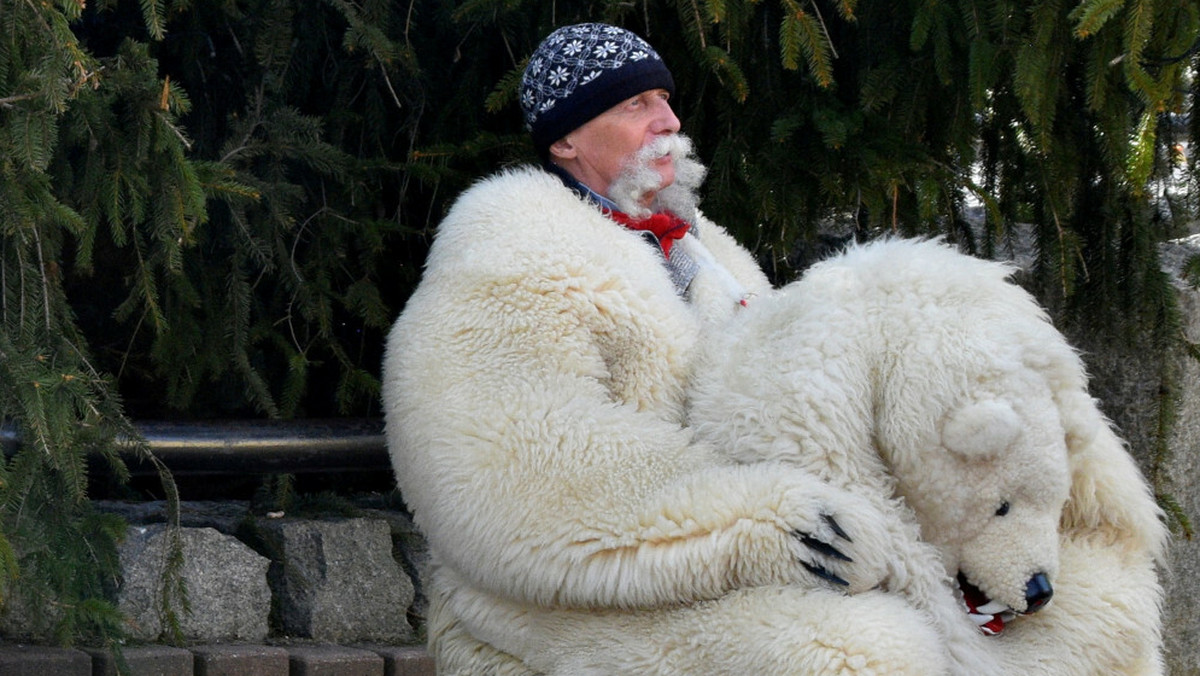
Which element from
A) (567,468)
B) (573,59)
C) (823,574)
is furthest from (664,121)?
(823,574)

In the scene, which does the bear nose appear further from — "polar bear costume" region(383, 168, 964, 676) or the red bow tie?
the red bow tie

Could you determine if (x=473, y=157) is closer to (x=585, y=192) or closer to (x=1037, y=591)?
(x=585, y=192)

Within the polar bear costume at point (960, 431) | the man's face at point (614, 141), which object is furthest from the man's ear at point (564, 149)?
the polar bear costume at point (960, 431)

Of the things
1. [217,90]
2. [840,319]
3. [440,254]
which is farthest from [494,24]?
[840,319]

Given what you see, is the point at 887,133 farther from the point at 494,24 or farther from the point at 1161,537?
the point at 1161,537

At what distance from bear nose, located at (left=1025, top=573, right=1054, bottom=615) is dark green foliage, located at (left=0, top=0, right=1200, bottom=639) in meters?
1.23

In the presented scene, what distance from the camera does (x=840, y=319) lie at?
7.73 ft

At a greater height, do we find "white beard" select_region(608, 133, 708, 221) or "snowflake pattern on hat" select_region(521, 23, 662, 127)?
"snowflake pattern on hat" select_region(521, 23, 662, 127)

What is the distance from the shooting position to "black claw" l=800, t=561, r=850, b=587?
2189 mm

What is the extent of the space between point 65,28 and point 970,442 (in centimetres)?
166

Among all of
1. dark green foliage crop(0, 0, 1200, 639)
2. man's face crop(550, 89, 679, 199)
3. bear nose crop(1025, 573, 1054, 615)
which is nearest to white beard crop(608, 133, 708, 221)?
man's face crop(550, 89, 679, 199)

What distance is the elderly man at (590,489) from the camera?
2.20m

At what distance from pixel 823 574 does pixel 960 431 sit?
32 cm

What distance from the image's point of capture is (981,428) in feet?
7.39
